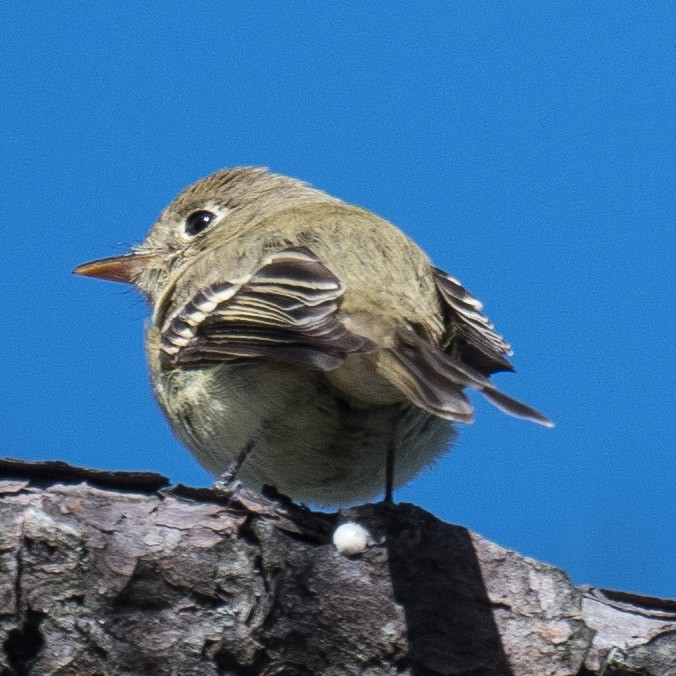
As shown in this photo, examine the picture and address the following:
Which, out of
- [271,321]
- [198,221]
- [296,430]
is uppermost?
[198,221]

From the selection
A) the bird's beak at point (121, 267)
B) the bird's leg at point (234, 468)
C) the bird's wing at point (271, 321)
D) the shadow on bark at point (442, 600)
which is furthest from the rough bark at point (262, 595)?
the bird's beak at point (121, 267)

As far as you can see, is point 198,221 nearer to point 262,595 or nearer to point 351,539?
point 351,539

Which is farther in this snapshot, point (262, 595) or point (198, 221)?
point (198, 221)

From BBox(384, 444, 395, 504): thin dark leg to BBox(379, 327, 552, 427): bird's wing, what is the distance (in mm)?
646

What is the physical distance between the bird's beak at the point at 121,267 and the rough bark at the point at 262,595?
94.0 inches

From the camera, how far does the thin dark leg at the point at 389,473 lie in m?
4.42

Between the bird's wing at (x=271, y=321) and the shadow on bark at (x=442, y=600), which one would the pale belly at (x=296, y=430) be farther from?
the shadow on bark at (x=442, y=600)

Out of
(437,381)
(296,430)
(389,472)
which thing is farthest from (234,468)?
(437,381)

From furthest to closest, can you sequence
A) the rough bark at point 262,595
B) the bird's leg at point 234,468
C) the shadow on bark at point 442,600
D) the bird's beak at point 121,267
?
1. the bird's beak at point 121,267
2. the bird's leg at point 234,468
3. the shadow on bark at point 442,600
4. the rough bark at point 262,595

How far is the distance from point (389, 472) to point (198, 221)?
2.02 m

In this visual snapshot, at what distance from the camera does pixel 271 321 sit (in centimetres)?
409

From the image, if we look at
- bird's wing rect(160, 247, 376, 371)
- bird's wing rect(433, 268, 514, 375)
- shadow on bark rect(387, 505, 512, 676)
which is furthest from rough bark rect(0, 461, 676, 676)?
bird's wing rect(433, 268, 514, 375)

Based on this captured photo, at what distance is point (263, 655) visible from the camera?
3.30m

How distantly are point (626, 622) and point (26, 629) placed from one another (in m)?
1.74
